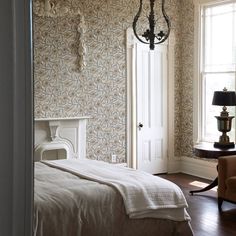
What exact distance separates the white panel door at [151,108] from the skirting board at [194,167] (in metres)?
0.20

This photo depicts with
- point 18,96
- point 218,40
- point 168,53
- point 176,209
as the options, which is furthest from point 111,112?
point 18,96

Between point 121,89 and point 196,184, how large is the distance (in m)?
1.89

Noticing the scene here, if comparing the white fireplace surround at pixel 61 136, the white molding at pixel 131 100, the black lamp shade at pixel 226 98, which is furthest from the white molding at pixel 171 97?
the black lamp shade at pixel 226 98

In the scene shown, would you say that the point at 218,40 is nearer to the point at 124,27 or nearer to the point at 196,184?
the point at 124,27

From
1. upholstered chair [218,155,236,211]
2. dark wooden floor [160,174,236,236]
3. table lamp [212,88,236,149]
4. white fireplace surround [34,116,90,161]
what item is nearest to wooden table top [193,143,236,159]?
table lamp [212,88,236,149]

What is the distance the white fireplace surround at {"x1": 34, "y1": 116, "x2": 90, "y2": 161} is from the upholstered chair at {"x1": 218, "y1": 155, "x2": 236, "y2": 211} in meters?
2.24

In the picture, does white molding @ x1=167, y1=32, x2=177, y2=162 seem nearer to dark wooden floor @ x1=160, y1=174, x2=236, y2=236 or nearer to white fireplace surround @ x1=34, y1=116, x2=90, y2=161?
dark wooden floor @ x1=160, y1=174, x2=236, y2=236

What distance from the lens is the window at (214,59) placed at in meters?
6.25

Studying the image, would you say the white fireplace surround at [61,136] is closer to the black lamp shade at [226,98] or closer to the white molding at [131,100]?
the white molding at [131,100]

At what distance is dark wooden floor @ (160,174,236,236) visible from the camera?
405cm

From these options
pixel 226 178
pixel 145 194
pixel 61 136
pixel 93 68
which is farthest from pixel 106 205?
pixel 93 68

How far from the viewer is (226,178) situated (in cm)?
474

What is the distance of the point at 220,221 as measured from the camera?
14.3ft

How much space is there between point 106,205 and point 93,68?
3527mm
